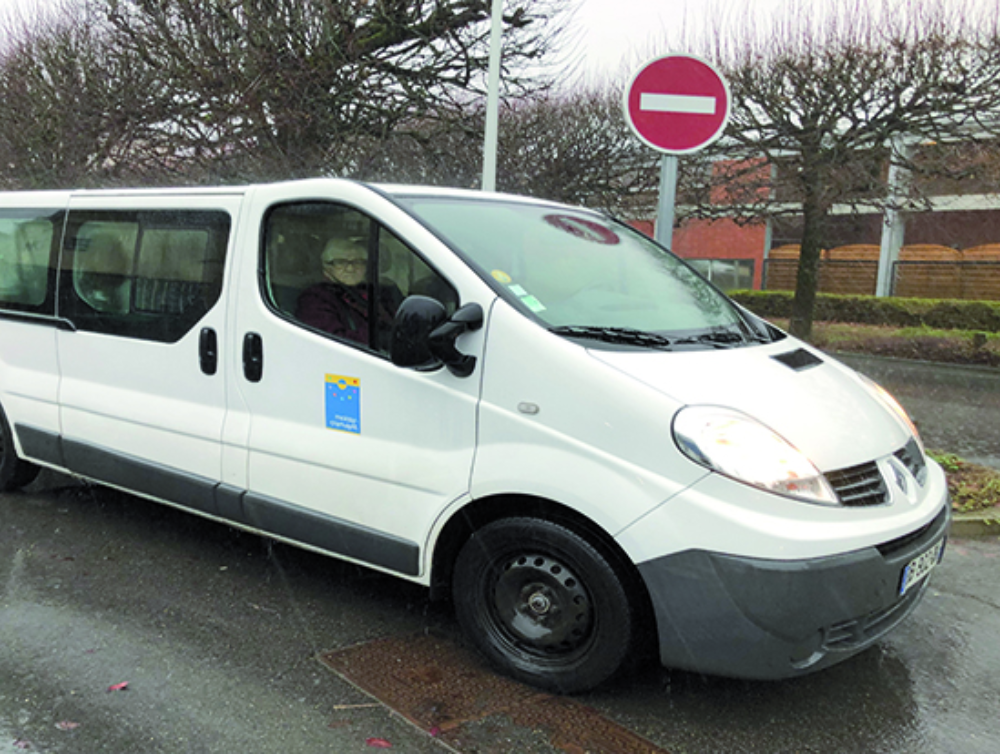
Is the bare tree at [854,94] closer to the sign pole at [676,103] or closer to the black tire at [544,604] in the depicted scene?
the sign pole at [676,103]

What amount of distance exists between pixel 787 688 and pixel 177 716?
216 cm

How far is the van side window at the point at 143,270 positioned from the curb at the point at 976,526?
14.1ft

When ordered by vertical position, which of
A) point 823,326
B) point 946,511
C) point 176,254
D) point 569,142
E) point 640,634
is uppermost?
point 569,142

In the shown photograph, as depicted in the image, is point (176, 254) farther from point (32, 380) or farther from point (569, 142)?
point (569, 142)

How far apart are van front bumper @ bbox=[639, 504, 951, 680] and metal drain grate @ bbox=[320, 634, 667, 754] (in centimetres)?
35

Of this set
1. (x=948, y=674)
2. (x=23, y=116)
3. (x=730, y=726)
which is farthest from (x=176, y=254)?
(x=23, y=116)

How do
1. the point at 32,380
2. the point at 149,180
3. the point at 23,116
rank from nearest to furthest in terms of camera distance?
the point at 32,380 → the point at 149,180 → the point at 23,116

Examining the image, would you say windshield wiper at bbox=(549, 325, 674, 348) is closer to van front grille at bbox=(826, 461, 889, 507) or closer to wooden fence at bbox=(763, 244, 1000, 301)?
van front grille at bbox=(826, 461, 889, 507)

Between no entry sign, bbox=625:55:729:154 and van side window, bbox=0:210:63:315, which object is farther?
no entry sign, bbox=625:55:729:154

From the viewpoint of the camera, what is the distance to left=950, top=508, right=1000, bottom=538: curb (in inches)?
196

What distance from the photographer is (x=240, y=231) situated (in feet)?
12.4

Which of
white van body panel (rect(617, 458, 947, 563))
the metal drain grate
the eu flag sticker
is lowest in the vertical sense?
the metal drain grate

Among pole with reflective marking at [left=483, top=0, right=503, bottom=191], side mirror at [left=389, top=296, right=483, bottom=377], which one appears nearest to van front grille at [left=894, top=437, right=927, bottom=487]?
side mirror at [left=389, top=296, right=483, bottom=377]

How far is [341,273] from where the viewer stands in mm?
3451
